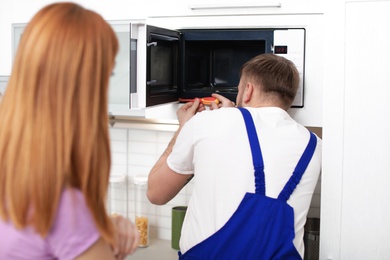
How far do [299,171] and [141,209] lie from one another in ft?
3.60

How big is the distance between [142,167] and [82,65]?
168 centimetres

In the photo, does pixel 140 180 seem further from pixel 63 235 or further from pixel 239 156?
pixel 63 235

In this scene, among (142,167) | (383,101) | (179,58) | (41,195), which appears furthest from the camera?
(142,167)

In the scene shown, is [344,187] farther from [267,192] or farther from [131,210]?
[131,210]

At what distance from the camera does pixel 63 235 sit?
893mm

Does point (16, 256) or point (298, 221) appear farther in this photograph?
point (298, 221)

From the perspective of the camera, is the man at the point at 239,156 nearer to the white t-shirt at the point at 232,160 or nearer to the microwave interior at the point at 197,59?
the white t-shirt at the point at 232,160

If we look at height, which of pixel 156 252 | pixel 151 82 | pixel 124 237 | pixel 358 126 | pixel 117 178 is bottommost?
pixel 156 252

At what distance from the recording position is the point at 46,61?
0.87 meters

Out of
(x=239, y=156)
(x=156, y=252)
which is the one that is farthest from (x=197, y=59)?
(x=156, y=252)

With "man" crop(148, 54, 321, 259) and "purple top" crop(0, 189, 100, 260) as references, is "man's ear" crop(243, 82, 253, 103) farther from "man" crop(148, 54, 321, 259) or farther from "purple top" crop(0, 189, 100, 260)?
"purple top" crop(0, 189, 100, 260)

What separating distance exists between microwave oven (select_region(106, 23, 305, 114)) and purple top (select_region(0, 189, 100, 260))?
780mm

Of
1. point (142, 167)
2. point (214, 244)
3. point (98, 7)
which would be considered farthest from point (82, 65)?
point (142, 167)

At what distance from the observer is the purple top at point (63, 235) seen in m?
0.89
